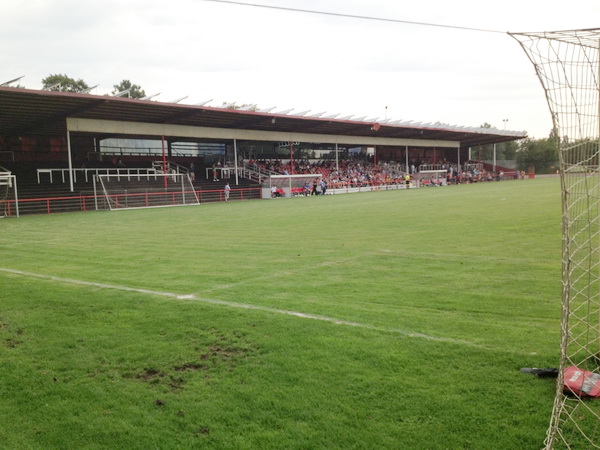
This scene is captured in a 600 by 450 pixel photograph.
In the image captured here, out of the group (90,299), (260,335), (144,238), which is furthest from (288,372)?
(144,238)

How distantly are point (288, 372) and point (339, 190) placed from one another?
141ft

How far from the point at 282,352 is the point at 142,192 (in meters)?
30.8

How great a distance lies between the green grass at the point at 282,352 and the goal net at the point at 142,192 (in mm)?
22449

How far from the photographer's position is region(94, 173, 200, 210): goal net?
102ft

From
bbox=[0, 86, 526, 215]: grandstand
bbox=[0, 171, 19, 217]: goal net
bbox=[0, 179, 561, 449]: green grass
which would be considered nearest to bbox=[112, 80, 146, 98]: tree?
bbox=[0, 86, 526, 215]: grandstand

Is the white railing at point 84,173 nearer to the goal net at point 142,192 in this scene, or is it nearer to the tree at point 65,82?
the goal net at point 142,192

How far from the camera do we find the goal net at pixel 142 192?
31.1 meters

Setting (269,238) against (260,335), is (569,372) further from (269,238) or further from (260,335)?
(269,238)

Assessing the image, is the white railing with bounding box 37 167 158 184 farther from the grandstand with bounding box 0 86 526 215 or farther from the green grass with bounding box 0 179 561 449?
the green grass with bounding box 0 179 561 449

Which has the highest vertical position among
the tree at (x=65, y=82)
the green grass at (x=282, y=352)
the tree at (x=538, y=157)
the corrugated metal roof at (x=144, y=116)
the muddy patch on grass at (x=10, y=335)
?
the tree at (x=65, y=82)

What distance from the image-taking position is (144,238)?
14078 millimetres

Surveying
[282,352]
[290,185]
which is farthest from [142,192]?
[282,352]

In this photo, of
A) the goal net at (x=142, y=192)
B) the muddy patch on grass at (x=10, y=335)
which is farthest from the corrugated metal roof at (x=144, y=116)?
the muddy patch on grass at (x=10, y=335)

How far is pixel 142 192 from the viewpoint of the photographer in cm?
3331
